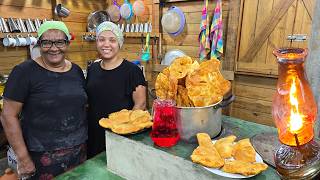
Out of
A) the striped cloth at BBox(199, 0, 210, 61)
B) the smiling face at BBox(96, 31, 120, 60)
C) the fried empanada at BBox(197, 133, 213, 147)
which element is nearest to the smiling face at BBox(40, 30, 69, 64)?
the smiling face at BBox(96, 31, 120, 60)

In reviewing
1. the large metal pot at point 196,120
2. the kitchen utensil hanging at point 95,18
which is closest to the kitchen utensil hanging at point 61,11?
the kitchen utensil hanging at point 95,18

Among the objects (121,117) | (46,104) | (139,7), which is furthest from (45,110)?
(139,7)

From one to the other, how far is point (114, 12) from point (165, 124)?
314cm

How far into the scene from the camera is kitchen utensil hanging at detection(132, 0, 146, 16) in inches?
135

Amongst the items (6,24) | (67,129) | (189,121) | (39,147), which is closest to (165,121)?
(189,121)

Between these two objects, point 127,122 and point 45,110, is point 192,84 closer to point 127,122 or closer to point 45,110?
point 127,122

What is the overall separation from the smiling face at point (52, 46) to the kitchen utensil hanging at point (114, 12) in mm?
2398

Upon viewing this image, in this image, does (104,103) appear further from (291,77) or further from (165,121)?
(291,77)

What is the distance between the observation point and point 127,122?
1031 mm

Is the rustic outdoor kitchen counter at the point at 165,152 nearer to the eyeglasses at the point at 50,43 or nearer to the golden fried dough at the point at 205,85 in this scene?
the golden fried dough at the point at 205,85

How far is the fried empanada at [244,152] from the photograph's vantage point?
31.0 inches

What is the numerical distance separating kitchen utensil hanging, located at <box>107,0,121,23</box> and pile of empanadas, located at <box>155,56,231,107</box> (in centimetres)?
293

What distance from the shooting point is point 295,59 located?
1.46 ft

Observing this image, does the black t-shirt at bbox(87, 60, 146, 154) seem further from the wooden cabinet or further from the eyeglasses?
the wooden cabinet
